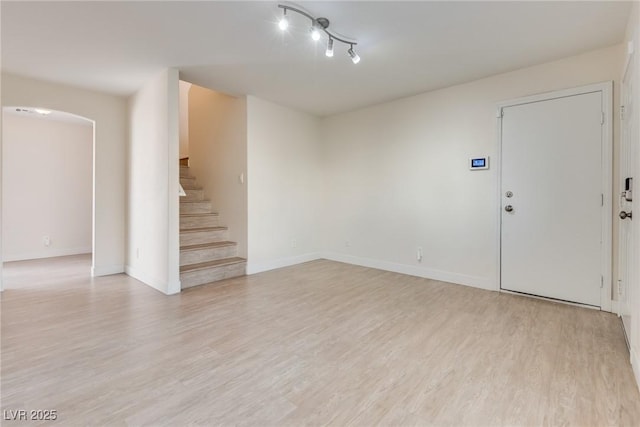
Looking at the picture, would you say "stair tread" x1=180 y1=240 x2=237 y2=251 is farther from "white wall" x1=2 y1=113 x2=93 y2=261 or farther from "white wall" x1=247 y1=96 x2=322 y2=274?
"white wall" x1=2 y1=113 x2=93 y2=261

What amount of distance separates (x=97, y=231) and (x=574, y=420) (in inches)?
207

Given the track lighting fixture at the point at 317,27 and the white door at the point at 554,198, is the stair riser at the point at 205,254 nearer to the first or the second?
the track lighting fixture at the point at 317,27

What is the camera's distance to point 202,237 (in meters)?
4.34

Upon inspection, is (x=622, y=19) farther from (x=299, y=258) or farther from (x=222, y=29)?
(x=299, y=258)

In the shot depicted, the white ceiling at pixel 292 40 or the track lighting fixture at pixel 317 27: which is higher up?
the white ceiling at pixel 292 40

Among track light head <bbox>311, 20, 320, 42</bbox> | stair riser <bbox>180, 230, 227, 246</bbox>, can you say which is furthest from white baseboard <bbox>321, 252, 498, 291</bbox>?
track light head <bbox>311, 20, 320, 42</bbox>

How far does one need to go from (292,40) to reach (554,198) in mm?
3087

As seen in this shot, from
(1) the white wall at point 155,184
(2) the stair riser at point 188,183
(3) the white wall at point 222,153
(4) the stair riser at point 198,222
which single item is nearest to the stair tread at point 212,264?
(3) the white wall at point 222,153

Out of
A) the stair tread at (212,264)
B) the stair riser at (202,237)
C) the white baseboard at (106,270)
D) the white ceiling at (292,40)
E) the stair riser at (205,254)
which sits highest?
the white ceiling at (292,40)

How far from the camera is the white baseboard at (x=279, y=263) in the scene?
14.1 feet

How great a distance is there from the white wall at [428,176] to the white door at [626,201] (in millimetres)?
616

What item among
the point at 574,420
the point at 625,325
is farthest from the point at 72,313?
the point at 625,325

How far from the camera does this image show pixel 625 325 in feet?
7.80

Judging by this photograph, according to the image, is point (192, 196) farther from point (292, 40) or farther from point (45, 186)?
point (292, 40)
